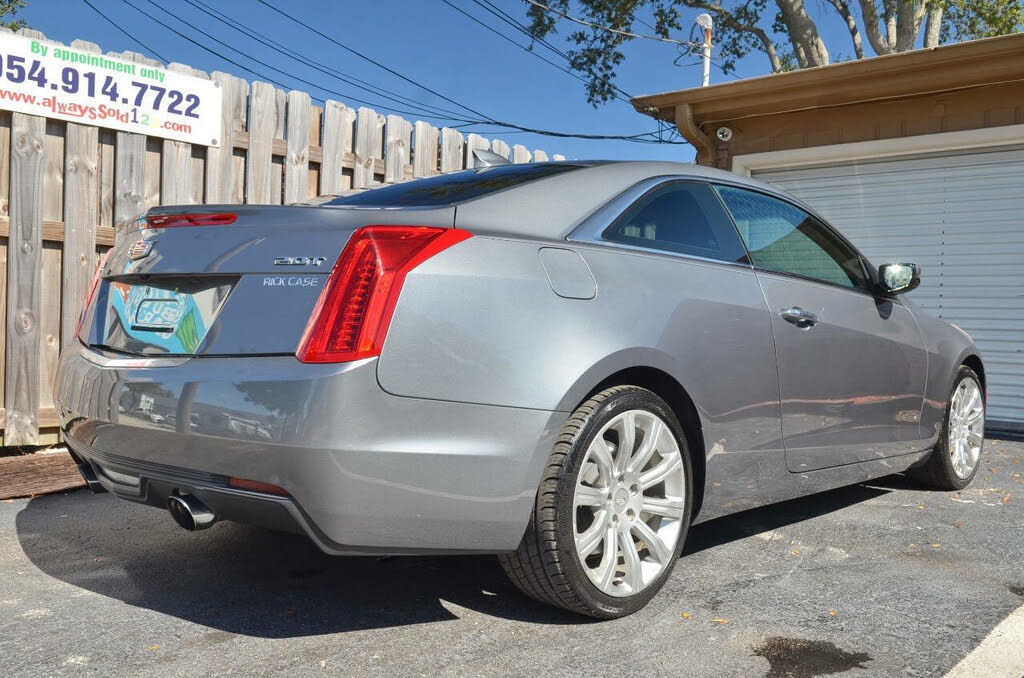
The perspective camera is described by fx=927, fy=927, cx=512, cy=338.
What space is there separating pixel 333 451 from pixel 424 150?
525 cm

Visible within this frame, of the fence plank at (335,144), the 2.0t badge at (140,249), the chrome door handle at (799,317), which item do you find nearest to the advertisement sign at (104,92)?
the fence plank at (335,144)

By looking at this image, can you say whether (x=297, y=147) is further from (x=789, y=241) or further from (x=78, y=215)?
(x=789, y=241)

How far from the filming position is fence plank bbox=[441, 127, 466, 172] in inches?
290

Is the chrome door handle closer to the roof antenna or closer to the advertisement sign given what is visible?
the roof antenna

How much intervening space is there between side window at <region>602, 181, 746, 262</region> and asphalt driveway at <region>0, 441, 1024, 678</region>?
3.80ft

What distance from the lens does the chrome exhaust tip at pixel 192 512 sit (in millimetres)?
2477

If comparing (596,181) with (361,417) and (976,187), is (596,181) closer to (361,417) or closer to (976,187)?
(361,417)

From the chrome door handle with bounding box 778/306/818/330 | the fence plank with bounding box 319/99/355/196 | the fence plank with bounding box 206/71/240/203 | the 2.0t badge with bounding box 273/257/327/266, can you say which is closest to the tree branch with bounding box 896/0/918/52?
the fence plank with bounding box 319/99/355/196

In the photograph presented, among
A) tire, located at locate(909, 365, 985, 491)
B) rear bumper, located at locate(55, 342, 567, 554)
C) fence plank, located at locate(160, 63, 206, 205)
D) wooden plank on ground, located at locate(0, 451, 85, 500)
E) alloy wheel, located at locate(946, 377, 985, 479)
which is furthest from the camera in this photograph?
fence plank, located at locate(160, 63, 206, 205)

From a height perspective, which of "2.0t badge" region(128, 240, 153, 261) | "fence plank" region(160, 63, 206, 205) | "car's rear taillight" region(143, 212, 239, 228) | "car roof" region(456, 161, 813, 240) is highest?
"fence plank" region(160, 63, 206, 205)

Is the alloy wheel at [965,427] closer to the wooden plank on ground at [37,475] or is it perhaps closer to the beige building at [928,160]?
the beige building at [928,160]

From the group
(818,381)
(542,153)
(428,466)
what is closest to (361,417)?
(428,466)

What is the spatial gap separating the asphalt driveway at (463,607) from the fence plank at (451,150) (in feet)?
13.5

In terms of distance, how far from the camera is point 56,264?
17.8ft
